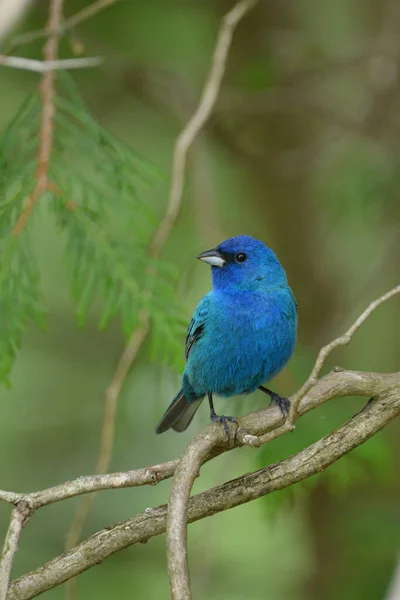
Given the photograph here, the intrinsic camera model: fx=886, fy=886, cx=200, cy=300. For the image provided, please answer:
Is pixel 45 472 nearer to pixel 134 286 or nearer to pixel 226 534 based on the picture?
pixel 226 534

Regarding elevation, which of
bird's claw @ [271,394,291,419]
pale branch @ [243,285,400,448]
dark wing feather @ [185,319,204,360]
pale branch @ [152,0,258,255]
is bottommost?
pale branch @ [243,285,400,448]

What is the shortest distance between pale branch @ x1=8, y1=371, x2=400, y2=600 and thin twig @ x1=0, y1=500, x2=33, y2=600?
0.17 m

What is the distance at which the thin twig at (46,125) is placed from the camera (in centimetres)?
362

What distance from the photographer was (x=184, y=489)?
2.47 meters

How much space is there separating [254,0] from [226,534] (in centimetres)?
487

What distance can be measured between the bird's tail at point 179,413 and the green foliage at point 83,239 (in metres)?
0.95

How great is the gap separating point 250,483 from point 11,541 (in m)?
0.73

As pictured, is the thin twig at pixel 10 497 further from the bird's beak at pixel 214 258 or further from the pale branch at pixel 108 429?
the bird's beak at pixel 214 258

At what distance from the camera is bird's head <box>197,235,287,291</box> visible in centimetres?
437

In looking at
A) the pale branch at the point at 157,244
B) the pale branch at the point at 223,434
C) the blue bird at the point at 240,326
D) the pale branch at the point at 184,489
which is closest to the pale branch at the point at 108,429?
the pale branch at the point at 157,244

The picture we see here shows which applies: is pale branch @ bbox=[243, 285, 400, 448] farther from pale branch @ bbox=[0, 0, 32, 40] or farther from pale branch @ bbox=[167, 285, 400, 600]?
pale branch @ bbox=[0, 0, 32, 40]

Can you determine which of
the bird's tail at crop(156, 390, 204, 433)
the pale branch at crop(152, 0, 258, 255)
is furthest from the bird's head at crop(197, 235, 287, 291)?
the bird's tail at crop(156, 390, 204, 433)

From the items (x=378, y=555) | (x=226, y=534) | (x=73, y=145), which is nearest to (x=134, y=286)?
(x=73, y=145)

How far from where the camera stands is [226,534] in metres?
Answer: 7.83
